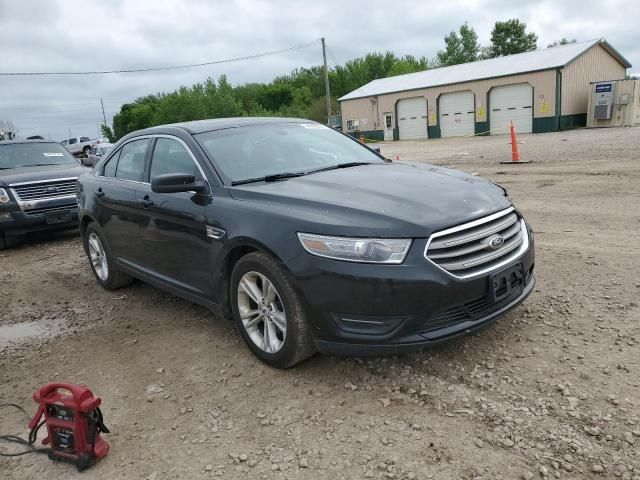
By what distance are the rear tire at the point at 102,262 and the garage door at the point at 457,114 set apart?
101 ft

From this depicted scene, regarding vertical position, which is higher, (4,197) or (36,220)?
(4,197)

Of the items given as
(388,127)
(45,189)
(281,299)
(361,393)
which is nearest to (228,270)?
(281,299)

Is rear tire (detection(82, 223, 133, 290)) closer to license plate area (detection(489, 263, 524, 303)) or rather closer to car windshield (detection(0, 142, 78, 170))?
license plate area (detection(489, 263, 524, 303))

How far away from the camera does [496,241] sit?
130 inches

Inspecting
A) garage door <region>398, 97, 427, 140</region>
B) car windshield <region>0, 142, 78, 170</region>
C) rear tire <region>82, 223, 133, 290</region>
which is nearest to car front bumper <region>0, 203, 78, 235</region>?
car windshield <region>0, 142, 78, 170</region>

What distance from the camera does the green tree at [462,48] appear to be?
2736 inches

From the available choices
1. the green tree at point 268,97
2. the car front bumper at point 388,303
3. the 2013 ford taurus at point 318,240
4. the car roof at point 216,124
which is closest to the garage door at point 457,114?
the green tree at point 268,97

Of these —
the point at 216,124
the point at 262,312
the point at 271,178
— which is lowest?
the point at 262,312

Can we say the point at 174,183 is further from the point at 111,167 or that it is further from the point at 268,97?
the point at 268,97

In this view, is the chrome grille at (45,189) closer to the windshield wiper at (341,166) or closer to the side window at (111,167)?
the side window at (111,167)

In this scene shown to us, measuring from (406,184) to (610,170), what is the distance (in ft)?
29.2

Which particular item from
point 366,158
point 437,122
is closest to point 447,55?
point 437,122

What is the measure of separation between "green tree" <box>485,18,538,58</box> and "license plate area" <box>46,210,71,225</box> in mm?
67303

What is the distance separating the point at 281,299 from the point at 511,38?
2832 inches
